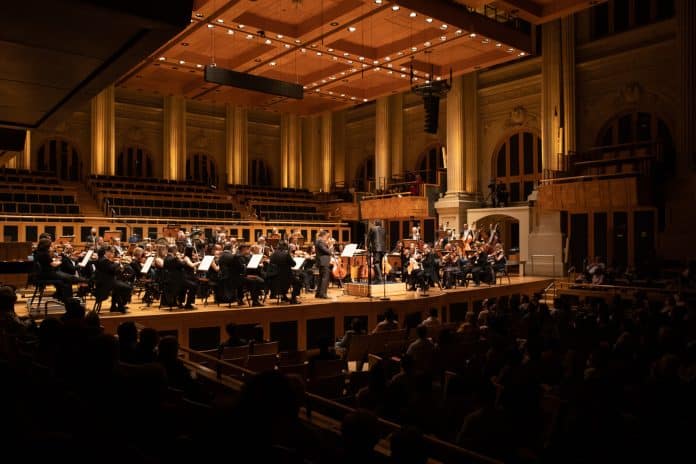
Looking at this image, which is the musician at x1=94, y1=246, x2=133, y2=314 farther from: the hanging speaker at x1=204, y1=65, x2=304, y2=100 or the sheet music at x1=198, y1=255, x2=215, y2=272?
the hanging speaker at x1=204, y1=65, x2=304, y2=100

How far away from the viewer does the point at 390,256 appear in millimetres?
12500

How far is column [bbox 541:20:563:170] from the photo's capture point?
16.5 m

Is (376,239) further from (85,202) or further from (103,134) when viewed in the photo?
(103,134)

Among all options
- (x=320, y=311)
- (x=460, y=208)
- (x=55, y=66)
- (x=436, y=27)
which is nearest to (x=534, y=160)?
(x=460, y=208)

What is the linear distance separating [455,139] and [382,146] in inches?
151

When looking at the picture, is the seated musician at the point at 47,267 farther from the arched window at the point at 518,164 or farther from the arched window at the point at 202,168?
the arched window at the point at 202,168

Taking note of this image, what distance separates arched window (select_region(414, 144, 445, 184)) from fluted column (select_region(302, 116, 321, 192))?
558 centimetres

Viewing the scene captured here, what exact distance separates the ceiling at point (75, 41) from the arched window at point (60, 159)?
18855mm

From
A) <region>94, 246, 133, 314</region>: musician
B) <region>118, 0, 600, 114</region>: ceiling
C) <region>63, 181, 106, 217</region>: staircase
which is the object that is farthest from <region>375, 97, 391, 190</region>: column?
<region>94, 246, 133, 314</region>: musician

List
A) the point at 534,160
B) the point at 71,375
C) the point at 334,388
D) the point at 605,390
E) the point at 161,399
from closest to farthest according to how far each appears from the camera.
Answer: the point at 161,399, the point at 71,375, the point at 605,390, the point at 334,388, the point at 534,160

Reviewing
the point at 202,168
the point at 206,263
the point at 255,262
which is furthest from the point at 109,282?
the point at 202,168

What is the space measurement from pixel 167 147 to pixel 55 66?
67.5 feet

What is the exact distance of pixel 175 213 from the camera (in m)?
17.2

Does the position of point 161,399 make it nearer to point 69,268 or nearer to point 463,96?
point 69,268
